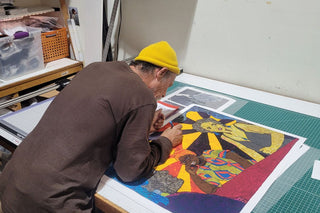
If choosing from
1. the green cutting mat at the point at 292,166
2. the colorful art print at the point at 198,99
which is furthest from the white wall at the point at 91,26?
the green cutting mat at the point at 292,166

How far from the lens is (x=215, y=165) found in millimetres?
938

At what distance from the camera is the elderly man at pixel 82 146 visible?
771mm

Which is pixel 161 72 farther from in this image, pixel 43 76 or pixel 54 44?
pixel 54 44

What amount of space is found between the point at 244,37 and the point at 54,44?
52.8 inches

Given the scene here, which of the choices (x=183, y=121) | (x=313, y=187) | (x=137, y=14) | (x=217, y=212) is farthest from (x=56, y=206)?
(x=137, y=14)

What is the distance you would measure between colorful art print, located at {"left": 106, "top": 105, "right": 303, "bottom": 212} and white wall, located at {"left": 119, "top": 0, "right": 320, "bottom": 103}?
0.46 meters

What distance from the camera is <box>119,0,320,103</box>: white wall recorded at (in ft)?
4.51

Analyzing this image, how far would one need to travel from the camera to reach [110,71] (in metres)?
0.87

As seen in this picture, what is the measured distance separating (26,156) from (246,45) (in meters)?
1.25

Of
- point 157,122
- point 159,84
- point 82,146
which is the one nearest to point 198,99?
point 157,122

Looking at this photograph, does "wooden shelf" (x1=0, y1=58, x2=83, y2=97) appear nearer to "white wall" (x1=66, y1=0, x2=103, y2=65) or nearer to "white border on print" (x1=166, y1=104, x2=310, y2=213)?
"white wall" (x1=66, y1=0, x2=103, y2=65)

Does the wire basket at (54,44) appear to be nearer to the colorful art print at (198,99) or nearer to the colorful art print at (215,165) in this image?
the colorful art print at (198,99)

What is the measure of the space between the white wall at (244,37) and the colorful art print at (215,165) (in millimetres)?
457

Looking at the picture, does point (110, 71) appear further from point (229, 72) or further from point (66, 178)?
point (229, 72)
